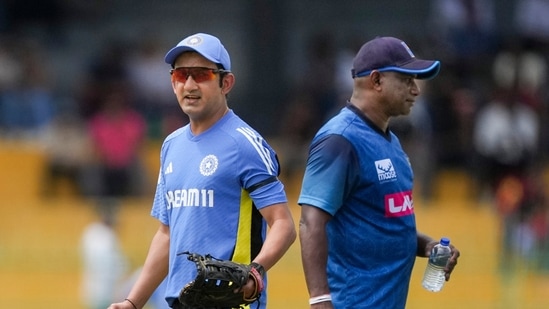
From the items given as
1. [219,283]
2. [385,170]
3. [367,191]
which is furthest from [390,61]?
[219,283]

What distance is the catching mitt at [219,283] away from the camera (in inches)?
252

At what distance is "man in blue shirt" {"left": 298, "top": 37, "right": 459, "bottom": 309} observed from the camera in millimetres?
6879

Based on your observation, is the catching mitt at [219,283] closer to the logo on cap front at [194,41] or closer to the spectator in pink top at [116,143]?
the logo on cap front at [194,41]

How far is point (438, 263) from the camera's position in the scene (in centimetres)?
722

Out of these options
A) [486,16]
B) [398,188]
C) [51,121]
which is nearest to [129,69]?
[51,121]

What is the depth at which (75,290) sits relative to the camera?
17.6m

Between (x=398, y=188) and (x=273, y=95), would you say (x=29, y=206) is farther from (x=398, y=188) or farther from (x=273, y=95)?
(x=398, y=188)

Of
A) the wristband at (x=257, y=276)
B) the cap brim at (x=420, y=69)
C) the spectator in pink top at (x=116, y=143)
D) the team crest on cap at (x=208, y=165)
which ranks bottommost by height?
the spectator in pink top at (x=116, y=143)

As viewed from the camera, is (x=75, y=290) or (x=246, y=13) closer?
(x=75, y=290)

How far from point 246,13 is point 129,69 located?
2.05m

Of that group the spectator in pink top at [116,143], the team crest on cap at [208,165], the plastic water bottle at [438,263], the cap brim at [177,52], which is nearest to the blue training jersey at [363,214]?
the plastic water bottle at [438,263]

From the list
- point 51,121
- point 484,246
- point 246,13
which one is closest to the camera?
point 484,246

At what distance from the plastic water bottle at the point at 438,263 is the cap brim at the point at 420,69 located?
2.87 feet

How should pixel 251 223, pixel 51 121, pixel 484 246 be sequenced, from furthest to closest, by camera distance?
pixel 51 121 → pixel 484 246 → pixel 251 223
